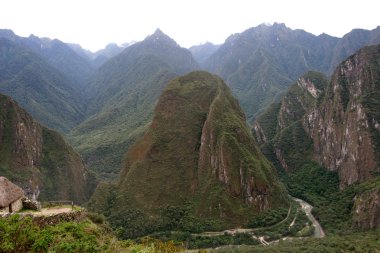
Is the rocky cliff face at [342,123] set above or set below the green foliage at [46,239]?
above

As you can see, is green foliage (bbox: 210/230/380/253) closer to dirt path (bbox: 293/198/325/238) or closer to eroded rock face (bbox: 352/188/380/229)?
eroded rock face (bbox: 352/188/380/229)

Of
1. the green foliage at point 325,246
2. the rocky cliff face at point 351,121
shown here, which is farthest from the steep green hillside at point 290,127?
the green foliage at point 325,246

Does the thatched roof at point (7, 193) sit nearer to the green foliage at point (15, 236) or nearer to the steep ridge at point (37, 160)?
the green foliage at point (15, 236)

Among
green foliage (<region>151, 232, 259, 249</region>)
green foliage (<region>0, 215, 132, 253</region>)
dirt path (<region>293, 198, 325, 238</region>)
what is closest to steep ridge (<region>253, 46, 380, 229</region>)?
dirt path (<region>293, 198, 325, 238</region>)

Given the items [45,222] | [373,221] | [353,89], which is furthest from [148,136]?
Answer: [45,222]

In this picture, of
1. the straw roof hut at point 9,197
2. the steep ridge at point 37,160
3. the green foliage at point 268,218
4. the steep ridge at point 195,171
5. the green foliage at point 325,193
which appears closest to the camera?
the straw roof hut at point 9,197
